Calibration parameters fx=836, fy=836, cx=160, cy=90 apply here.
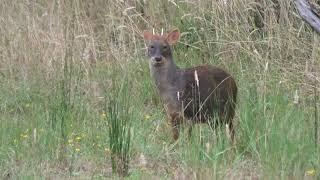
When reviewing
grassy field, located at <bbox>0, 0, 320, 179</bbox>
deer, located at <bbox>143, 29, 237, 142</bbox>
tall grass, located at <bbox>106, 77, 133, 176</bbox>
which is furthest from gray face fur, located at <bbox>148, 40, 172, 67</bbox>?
tall grass, located at <bbox>106, 77, 133, 176</bbox>

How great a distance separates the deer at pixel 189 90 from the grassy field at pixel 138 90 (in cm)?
16

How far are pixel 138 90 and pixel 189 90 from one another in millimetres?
1238

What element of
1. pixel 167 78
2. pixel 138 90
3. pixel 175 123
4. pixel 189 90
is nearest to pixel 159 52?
pixel 167 78

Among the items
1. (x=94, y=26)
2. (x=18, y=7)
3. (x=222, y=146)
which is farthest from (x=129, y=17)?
(x=222, y=146)

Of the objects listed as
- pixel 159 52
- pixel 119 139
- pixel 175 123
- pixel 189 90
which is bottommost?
pixel 175 123

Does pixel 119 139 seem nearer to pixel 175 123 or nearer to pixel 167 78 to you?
pixel 175 123

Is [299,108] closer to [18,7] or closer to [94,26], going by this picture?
[94,26]

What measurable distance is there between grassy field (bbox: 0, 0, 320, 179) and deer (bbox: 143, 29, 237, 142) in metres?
0.16

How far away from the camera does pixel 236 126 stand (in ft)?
23.4

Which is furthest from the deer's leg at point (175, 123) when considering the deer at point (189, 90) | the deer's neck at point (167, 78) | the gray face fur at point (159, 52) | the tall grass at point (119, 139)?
the tall grass at point (119, 139)

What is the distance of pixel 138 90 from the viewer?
28.6ft

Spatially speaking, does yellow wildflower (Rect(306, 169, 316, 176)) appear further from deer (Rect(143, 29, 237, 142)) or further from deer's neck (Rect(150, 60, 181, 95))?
deer's neck (Rect(150, 60, 181, 95))

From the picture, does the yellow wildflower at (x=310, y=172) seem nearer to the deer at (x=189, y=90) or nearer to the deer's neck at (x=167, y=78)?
the deer at (x=189, y=90)

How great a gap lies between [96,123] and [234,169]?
1.90 meters
